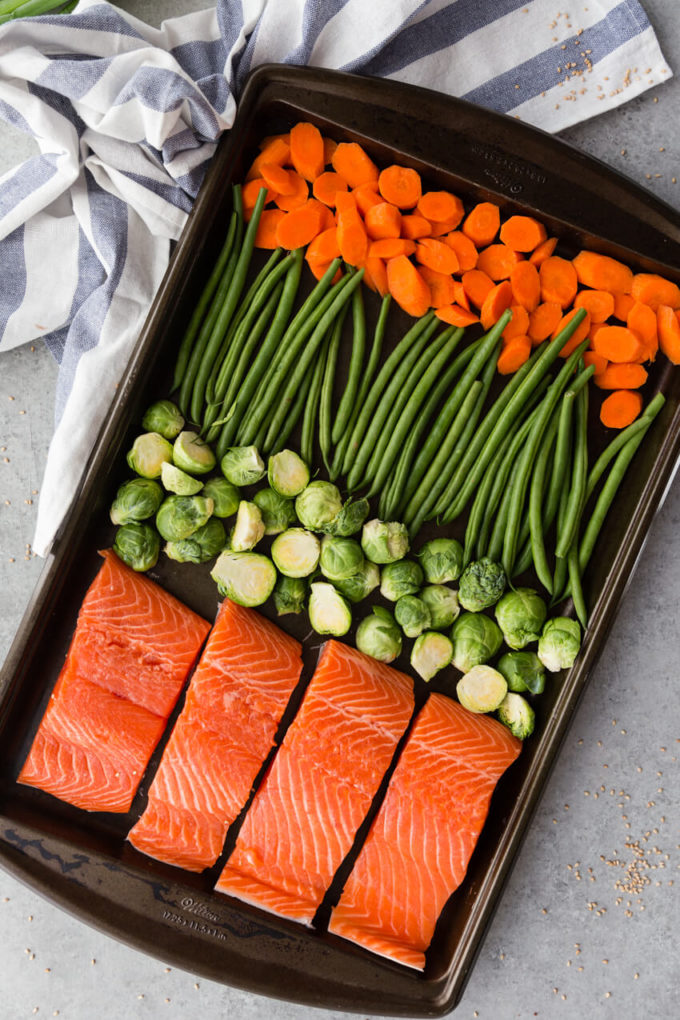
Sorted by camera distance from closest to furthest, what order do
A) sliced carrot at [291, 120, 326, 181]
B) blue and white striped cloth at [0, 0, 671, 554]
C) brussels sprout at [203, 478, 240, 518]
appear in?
blue and white striped cloth at [0, 0, 671, 554] → sliced carrot at [291, 120, 326, 181] → brussels sprout at [203, 478, 240, 518]

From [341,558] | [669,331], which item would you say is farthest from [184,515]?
[669,331]

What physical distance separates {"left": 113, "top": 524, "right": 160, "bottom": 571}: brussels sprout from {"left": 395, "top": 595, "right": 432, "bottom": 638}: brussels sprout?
1.16 metres

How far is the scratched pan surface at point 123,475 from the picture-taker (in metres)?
3.19

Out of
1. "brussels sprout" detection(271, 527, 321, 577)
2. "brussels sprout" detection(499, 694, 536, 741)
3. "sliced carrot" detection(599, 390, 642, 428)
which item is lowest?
"brussels sprout" detection(499, 694, 536, 741)

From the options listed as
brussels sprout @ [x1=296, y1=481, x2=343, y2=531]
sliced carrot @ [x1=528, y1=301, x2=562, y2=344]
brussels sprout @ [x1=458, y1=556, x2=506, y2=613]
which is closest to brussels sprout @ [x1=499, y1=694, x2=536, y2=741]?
brussels sprout @ [x1=458, y1=556, x2=506, y2=613]

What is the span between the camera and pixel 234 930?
3.32 m

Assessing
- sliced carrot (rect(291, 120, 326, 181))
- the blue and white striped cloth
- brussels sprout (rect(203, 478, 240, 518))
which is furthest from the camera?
brussels sprout (rect(203, 478, 240, 518))

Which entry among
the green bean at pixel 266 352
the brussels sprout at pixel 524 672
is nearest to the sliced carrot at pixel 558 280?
the green bean at pixel 266 352

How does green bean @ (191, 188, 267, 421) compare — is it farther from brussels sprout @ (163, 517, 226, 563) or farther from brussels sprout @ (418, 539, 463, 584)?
brussels sprout @ (418, 539, 463, 584)

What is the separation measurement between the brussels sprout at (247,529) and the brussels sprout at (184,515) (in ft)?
0.48

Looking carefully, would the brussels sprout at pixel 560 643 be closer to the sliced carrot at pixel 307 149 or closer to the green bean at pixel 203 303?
the green bean at pixel 203 303

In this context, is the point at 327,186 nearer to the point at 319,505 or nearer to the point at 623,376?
the point at 319,505

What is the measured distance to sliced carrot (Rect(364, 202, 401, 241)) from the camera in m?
3.29

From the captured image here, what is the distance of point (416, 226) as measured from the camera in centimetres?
335
